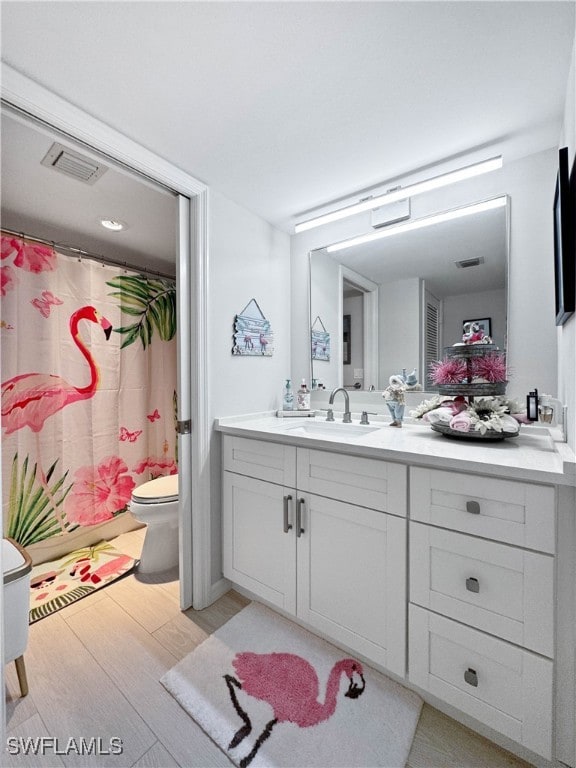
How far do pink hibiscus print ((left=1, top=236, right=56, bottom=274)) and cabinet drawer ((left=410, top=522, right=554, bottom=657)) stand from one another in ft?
8.02

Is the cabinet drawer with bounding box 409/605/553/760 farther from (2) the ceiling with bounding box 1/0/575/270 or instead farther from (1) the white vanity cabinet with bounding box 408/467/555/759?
(2) the ceiling with bounding box 1/0/575/270

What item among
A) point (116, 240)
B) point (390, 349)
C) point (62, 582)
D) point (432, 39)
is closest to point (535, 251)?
point (390, 349)

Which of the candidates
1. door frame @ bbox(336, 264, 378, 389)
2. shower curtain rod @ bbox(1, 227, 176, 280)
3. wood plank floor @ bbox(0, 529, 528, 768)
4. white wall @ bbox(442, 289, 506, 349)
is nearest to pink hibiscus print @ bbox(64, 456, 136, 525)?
wood plank floor @ bbox(0, 529, 528, 768)

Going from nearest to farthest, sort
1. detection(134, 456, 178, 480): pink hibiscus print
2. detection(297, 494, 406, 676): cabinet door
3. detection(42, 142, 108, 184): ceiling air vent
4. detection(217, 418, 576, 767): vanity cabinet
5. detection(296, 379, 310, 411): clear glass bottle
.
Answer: detection(217, 418, 576, 767): vanity cabinet
detection(297, 494, 406, 676): cabinet door
detection(42, 142, 108, 184): ceiling air vent
detection(296, 379, 310, 411): clear glass bottle
detection(134, 456, 178, 480): pink hibiscus print

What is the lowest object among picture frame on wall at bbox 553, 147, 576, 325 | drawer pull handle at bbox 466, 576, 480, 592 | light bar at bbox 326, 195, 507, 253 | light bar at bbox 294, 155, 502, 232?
drawer pull handle at bbox 466, 576, 480, 592

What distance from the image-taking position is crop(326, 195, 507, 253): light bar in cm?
159

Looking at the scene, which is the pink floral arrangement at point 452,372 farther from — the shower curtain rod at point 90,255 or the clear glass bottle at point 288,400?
the shower curtain rod at point 90,255

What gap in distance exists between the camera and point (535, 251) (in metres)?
1.49

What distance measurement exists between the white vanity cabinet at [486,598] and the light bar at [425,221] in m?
1.34

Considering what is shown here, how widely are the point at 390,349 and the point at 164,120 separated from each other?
1.50 metres

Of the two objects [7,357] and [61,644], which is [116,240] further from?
[61,644]

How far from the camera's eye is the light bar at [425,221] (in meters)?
1.59

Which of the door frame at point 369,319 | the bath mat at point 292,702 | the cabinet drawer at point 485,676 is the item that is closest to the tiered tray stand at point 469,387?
the door frame at point 369,319

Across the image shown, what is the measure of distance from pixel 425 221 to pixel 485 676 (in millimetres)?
1935
